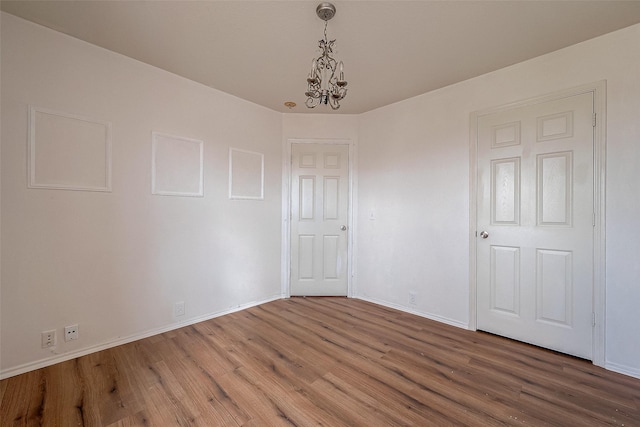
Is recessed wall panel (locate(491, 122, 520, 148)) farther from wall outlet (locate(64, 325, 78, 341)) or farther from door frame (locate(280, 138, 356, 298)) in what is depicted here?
wall outlet (locate(64, 325, 78, 341))

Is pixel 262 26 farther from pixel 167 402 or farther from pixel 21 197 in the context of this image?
pixel 167 402

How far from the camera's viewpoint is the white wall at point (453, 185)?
75.2 inches

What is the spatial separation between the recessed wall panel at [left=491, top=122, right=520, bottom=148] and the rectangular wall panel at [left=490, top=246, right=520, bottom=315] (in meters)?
0.98

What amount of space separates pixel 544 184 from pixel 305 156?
261 cm

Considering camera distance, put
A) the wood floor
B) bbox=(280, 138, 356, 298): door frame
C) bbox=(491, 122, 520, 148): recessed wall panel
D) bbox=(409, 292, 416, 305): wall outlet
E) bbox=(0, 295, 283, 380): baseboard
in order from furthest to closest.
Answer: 1. bbox=(280, 138, 356, 298): door frame
2. bbox=(409, 292, 416, 305): wall outlet
3. bbox=(491, 122, 520, 148): recessed wall panel
4. bbox=(0, 295, 283, 380): baseboard
5. the wood floor

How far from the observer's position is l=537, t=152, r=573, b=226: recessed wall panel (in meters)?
2.16

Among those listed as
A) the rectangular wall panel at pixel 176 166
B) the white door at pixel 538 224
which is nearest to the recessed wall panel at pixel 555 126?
the white door at pixel 538 224

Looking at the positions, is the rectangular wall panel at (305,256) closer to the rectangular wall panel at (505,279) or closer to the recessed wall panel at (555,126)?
the rectangular wall panel at (505,279)

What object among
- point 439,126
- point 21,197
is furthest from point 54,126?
point 439,126

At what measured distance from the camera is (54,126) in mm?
1980

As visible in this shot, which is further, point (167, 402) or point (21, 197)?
point (21, 197)

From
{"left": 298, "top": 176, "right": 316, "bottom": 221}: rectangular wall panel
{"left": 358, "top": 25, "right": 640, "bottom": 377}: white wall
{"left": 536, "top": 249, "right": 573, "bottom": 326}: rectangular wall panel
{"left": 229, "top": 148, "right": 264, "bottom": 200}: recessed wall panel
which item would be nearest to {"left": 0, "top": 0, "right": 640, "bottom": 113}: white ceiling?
{"left": 358, "top": 25, "right": 640, "bottom": 377}: white wall

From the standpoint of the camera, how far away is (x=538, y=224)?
230 centimetres

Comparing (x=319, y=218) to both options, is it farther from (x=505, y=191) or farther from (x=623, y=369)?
(x=623, y=369)
